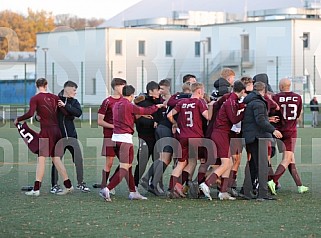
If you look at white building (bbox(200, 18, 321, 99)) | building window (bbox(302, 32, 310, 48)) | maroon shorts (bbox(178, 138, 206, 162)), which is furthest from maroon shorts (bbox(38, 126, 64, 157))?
building window (bbox(302, 32, 310, 48))

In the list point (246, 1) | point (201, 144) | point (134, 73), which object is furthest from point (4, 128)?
point (246, 1)

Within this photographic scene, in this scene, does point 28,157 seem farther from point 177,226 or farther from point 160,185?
point 177,226

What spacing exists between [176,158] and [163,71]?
38781mm

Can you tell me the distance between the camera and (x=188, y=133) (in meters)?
11.9

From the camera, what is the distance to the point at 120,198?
39.5ft

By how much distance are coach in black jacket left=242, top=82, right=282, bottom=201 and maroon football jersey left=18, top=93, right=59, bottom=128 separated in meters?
2.92

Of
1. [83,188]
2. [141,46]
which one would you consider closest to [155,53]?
[141,46]

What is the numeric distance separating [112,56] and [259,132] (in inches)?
1629

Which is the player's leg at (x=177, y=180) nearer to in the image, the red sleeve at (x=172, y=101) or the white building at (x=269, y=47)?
the red sleeve at (x=172, y=101)

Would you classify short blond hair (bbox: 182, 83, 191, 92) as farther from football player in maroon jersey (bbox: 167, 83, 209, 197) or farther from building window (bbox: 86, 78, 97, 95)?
building window (bbox: 86, 78, 97, 95)

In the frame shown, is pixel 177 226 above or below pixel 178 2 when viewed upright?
below

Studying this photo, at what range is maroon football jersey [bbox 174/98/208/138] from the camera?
11.8 metres

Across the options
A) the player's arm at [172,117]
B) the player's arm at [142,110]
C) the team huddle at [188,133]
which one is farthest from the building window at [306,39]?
the player's arm at [142,110]

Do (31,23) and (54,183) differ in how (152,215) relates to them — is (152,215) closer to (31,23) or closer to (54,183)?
(54,183)
